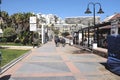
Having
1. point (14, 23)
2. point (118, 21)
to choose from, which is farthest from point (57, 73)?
point (14, 23)

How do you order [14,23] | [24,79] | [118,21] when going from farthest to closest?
[14,23] → [118,21] → [24,79]

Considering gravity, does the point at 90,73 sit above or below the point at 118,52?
below

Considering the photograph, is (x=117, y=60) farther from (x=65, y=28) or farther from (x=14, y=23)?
(x=65, y=28)

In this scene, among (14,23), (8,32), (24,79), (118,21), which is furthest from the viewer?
(14,23)

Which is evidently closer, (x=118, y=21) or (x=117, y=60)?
(x=117, y=60)

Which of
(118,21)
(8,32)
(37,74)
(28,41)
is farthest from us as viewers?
(8,32)

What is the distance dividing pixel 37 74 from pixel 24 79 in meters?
1.58

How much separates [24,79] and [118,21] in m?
7.55

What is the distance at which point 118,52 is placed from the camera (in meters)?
15.2

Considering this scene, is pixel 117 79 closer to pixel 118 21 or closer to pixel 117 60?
pixel 117 60

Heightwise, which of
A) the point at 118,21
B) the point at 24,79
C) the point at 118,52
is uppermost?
the point at 118,21

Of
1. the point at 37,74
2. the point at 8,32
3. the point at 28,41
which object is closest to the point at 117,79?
the point at 37,74

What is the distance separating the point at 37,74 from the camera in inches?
574

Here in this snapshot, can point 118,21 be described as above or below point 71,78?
above
